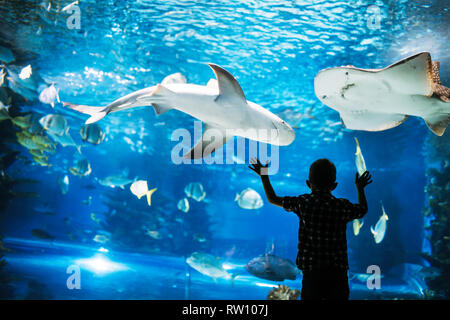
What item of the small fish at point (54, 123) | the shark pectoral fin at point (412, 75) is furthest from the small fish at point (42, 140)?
the shark pectoral fin at point (412, 75)

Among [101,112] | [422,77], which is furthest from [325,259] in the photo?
[101,112]

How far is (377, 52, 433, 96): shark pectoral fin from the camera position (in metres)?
2.46

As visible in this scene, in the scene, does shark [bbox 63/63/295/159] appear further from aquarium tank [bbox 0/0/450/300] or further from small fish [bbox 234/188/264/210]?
small fish [bbox 234/188/264/210]

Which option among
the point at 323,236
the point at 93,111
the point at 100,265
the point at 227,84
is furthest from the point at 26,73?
the point at 100,265

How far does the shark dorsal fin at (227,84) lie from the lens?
8.89 ft

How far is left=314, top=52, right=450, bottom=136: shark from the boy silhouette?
3.66 feet

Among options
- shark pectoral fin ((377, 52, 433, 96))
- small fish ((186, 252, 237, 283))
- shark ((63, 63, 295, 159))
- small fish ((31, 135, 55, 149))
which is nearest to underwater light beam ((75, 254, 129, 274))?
small fish ((186, 252, 237, 283))

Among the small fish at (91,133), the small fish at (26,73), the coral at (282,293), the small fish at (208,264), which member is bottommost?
Result: the coral at (282,293)

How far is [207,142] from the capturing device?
12.4 ft

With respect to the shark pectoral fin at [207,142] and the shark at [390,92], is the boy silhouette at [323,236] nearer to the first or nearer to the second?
the shark at [390,92]

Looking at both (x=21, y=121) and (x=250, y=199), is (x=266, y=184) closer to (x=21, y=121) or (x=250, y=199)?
(x=250, y=199)

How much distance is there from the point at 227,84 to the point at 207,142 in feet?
3.90

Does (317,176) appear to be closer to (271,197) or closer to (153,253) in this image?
(271,197)
